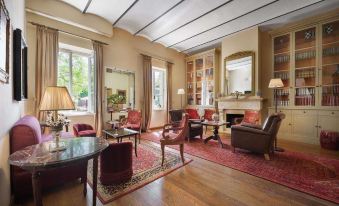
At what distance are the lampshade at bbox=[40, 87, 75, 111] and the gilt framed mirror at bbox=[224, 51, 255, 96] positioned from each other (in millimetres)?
5117

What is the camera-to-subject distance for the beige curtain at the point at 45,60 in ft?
12.1

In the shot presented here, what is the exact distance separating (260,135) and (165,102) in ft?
13.9

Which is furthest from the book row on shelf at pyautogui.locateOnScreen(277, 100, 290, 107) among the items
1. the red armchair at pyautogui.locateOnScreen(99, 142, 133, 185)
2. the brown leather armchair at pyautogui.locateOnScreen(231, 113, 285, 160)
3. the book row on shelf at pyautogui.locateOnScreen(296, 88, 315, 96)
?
the red armchair at pyautogui.locateOnScreen(99, 142, 133, 185)

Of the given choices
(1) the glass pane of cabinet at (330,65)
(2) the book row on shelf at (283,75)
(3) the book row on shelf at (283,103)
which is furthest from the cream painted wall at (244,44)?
(1) the glass pane of cabinet at (330,65)

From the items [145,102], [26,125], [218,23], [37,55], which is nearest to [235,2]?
[218,23]

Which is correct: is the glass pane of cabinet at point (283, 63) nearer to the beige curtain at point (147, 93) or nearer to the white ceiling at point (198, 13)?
the white ceiling at point (198, 13)

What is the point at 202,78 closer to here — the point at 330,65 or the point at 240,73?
the point at 240,73

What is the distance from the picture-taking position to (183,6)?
3875 millimetres

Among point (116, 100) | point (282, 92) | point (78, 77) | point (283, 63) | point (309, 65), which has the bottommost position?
point (116, 100)

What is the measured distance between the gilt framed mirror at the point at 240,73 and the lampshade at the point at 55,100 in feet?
16.8

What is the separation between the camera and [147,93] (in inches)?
238

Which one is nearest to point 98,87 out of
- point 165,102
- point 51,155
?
point 165,102

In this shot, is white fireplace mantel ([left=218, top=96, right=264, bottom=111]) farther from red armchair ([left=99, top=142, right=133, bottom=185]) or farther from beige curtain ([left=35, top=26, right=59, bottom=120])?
beige curtain ([left=35, top=26, right=59, bottom=120])

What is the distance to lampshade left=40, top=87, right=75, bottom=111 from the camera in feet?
5.34
